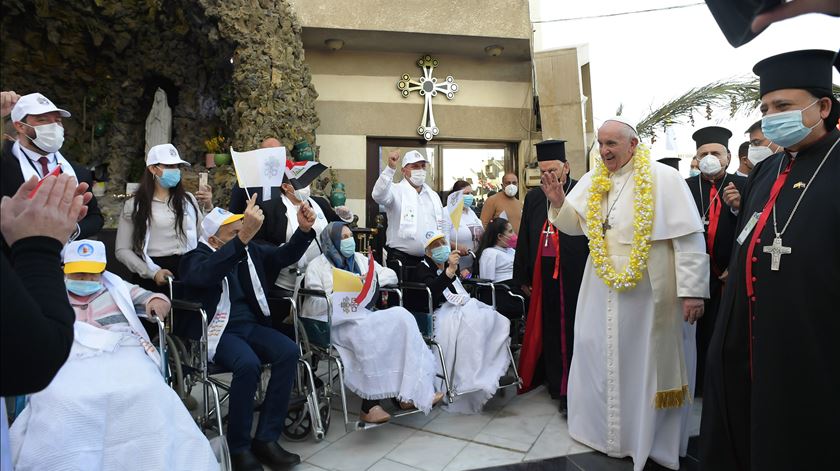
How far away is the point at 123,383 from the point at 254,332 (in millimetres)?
1037

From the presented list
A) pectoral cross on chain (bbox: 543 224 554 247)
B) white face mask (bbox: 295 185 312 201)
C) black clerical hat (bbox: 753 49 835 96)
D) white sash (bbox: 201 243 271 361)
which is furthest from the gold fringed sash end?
white face mask (bbox: 295 185 312 201)

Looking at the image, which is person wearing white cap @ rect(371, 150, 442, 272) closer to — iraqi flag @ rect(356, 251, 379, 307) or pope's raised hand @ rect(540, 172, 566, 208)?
iraqi flag @ rect(356, 251, 379, 307)

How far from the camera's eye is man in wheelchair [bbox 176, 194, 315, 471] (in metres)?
3.12

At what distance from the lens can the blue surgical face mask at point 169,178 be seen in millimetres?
3998

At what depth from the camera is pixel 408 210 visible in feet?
16.7

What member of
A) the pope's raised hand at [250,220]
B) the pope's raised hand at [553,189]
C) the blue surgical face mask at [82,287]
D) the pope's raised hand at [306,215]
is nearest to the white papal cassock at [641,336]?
the pope's raised hand at [553,189]

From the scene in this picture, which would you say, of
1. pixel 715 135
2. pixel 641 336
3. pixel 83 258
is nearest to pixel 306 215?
pixel 83 258

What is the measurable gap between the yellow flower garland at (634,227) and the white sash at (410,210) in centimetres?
185

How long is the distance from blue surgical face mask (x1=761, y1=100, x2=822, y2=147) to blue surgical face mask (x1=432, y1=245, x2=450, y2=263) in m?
2.52

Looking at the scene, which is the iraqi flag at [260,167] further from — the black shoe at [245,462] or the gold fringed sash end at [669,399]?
the gold fringed sash end at [669,399]

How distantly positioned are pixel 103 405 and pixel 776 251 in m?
2.95

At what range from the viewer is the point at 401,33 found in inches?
351

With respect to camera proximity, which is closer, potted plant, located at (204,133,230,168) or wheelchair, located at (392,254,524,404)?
wheelchair, located at (392,254,524,404)

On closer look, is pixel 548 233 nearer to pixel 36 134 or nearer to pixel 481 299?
pixel 481 299
